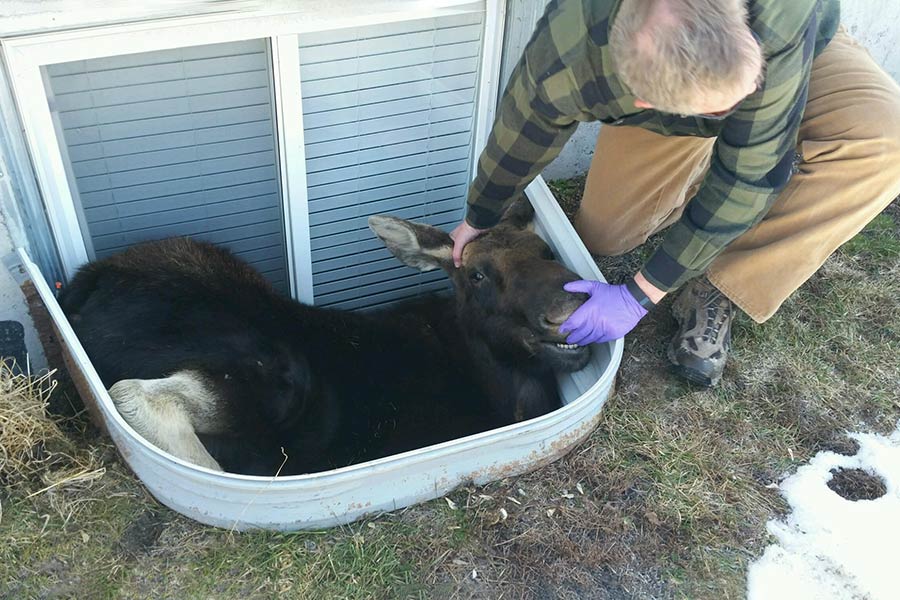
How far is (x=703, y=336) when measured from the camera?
15.5 feet

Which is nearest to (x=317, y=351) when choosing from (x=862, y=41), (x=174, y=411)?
(x=174, y=411)

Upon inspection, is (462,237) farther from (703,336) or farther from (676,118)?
(703,336)

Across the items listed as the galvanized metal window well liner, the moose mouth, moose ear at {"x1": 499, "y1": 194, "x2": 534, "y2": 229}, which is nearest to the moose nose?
the moose mouth

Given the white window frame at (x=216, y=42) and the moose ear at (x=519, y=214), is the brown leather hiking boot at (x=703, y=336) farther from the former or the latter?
the white window frame at (x=216, y=42)

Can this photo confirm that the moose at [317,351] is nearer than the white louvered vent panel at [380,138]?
Yes

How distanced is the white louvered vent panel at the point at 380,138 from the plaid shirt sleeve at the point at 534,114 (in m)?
0.90

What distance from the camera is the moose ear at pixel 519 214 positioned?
4797 mm

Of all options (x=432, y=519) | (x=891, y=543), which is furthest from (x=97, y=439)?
(x=891, y=543)

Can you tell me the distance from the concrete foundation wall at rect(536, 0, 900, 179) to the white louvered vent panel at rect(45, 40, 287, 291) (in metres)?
2.19

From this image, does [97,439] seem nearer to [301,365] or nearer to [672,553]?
[301,365]

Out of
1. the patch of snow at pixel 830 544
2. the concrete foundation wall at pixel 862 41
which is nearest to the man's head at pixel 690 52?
the patch of snow at pixel 830 544

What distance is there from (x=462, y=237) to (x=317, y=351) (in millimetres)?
962

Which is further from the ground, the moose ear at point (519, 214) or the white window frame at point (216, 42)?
the white window frame at point (216, 42)

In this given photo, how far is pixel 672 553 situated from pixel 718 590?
0.80 feet
